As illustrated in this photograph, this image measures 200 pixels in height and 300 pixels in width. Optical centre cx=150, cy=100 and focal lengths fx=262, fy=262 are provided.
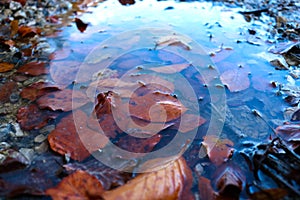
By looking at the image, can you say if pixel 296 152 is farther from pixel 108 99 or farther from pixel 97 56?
pixel 97 56

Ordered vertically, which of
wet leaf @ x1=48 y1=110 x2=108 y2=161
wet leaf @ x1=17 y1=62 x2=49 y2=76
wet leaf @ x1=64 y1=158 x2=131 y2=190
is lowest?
wet leaf @ x1=64 y1=158 x2=131 y2=190

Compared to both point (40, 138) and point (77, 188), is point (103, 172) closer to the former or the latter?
point (77, 188)

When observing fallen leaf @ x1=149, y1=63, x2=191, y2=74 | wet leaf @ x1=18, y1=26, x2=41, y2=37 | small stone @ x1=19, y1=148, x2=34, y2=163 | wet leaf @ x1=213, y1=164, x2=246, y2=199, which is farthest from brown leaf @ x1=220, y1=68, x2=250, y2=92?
wet leaf @ x1=18, y1=26, x2=41, y2=37

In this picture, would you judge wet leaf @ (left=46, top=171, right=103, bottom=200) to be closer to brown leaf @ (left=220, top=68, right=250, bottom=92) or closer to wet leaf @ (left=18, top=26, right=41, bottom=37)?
brown leaf @ (left=220, top=68, right=250, bottom=92)

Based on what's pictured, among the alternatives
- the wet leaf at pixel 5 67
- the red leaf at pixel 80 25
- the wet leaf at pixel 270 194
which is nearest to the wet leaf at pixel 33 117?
the wet leaf at pixel 5 67

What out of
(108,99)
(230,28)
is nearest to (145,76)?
(108,99)
